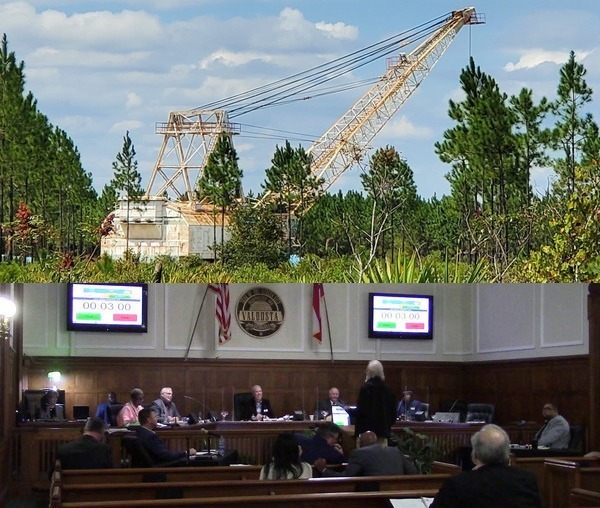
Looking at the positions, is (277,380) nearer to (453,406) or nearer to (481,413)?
(453,406)

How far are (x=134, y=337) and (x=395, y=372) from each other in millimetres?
3150

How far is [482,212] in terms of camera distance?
1318cm

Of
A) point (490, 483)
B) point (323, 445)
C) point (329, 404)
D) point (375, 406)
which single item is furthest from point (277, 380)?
point (490, 483)

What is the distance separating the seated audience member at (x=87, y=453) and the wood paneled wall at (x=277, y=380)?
5974mm

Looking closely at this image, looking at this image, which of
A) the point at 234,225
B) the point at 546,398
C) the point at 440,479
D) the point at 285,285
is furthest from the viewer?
the point at 285,285

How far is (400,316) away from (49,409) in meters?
4.21

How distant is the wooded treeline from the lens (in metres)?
12.5

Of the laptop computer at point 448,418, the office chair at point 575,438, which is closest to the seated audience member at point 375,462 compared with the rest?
the office chair at point 575,438

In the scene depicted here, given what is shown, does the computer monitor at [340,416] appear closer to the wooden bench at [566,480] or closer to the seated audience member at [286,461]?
the wooden bench at [566,480]

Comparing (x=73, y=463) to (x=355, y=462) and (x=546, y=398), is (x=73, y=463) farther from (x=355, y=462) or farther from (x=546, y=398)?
(x=546, y=398)

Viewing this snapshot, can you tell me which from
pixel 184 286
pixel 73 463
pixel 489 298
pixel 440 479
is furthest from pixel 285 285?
pixel 440 479

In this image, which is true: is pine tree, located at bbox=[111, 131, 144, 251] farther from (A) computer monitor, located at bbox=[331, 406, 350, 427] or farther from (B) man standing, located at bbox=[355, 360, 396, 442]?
(B) man standing, located at bbox=[355, 360, 396, 442]

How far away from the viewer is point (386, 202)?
14047 millimetres

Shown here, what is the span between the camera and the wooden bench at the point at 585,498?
19.5 feet
